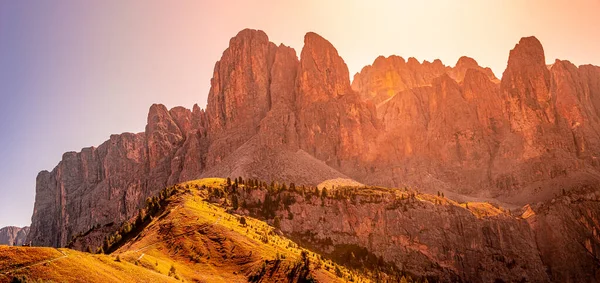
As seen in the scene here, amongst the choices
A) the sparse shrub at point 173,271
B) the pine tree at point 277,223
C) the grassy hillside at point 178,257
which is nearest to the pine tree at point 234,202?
the pine tree at point 277,223

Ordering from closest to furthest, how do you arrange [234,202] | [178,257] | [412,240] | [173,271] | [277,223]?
[173,271] < [178,257] < [234,202] < [277,223] < [412,240]

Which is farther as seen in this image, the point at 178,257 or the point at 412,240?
the point at 412,240

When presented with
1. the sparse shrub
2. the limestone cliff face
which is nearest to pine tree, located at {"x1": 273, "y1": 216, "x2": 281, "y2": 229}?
the limestone cliff face

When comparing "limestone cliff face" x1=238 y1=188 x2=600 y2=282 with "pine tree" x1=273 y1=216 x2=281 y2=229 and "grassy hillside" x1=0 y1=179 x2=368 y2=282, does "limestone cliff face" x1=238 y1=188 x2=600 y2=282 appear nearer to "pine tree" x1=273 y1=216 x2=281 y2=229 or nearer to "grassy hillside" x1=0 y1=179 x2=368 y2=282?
"pine tree" x1=273 y1=216 x2=281 y2=229

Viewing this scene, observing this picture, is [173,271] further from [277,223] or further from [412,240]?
[412,240]

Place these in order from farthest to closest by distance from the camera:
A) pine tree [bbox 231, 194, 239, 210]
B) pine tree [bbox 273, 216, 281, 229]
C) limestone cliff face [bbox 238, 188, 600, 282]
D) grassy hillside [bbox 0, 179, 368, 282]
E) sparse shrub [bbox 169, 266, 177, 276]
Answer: limestone cliff face [bbox 238, 188, 600, 282] < pine tree [bbox 273, 216, 281, 229] < pine tree [bbox 231, 194, 239, 210] < sparse shrub [bbox 169, 266, 177, 276] < grassy hillside [bbox 0, 179, 368, 282]

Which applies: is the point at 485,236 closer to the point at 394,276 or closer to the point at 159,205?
the point at 394,276

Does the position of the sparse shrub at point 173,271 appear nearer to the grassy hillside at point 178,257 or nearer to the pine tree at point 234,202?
the grassy hillside at point 178,257

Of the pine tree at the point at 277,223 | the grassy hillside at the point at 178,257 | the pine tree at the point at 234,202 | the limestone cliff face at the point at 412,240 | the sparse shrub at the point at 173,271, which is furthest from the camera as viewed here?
the limestone cliff face at the point at 412,240

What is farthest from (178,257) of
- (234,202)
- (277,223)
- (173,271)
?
(277,223)

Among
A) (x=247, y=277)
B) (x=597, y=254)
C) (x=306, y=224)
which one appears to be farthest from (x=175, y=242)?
(x=597, y=254)

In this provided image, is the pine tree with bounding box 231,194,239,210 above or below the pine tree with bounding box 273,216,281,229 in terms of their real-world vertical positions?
above

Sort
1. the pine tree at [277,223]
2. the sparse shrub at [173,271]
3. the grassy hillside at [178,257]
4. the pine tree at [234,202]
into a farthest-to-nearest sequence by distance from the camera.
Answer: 1. the pine tree at [277,223]
2. the pine tree at [234,202]
3. the sparse shrub at [173,271]
4. the grassy hillside at [178,257]

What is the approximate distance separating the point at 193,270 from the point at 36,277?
35805 millimetres
